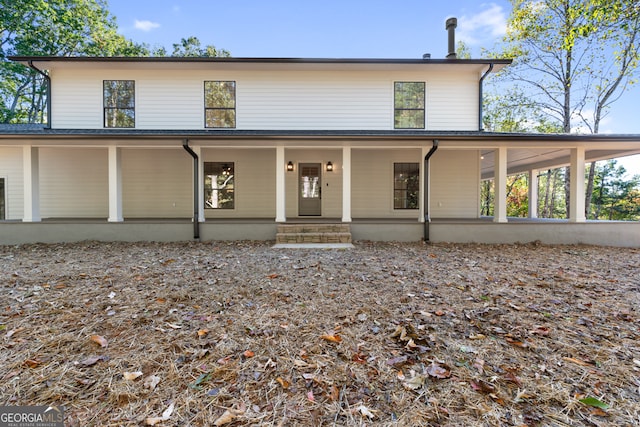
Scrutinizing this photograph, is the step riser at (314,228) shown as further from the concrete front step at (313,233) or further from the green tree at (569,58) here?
the green tree at (569,58)

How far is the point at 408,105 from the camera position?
969 cm

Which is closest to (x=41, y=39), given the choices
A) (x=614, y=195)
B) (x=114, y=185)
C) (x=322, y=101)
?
(x=114, y=185)

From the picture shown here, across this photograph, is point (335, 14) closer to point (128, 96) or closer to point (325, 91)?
point (325, 91)

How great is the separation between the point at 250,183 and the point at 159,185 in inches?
122

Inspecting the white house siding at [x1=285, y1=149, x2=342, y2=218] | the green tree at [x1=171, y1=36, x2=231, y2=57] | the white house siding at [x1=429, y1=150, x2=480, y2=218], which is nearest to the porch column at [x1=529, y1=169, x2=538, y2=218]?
the white house siding at [x1=429, y1=150, x2=480, y2=218]

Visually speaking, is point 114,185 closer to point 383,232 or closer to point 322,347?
point 383,232

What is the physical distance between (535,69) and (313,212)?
13.9 metres

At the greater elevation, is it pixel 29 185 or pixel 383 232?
pixel 29 185

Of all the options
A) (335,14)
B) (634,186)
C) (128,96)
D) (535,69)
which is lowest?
(634,186)

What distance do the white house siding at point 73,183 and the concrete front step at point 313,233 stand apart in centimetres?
672

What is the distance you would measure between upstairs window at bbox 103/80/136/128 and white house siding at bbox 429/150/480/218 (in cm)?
1035

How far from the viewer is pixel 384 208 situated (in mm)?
9977

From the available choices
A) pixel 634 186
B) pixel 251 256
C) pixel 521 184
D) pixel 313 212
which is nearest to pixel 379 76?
pixel 313 212

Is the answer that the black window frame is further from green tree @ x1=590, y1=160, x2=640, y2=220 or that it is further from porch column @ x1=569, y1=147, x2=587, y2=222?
green tree @ x1=590, y1=160, x2=640, y2=220
